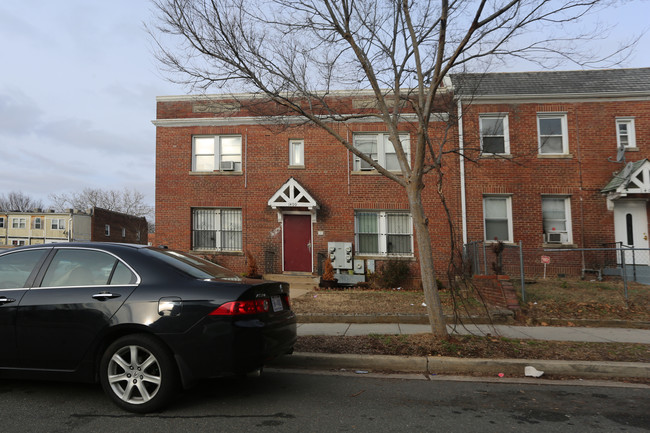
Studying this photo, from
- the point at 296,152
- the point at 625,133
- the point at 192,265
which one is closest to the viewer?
the point at 192,265

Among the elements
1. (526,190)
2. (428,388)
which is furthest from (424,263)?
(526,190)

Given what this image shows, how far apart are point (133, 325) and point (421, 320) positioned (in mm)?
5486

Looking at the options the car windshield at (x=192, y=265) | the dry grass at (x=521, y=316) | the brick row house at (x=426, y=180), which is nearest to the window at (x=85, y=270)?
the car windshield at (x=192, y=265)

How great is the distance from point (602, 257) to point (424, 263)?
995cm

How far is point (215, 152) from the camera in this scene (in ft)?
48.5

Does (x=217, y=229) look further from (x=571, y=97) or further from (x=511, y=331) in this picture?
(x=571, y=97)

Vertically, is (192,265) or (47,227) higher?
(47,227)

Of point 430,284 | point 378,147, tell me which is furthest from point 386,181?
point 430,284

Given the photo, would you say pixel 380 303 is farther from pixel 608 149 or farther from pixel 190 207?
pixel 608 149

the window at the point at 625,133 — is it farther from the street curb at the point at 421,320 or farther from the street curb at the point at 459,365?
the street curb at the point at 459,365

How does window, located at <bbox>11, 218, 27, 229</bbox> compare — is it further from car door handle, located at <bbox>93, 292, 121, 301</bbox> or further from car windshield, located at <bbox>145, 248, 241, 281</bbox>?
car door handle, located at <bbox>93, 292, 121, 301</bbox>

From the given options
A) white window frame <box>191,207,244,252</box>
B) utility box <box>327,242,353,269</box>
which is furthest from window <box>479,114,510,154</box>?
white window frame <box>191,207,244,252</box>

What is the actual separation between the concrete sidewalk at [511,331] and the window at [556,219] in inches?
253

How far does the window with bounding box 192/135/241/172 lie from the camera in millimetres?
14773
